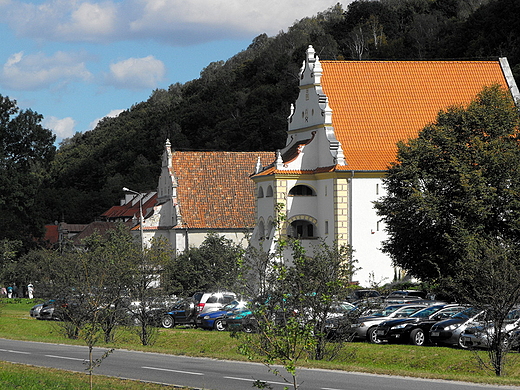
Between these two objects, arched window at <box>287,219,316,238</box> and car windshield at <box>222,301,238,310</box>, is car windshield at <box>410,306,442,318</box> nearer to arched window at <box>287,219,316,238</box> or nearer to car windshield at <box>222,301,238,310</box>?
car windshield at <box>222,301,238,310</box>

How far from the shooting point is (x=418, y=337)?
29.5 meters

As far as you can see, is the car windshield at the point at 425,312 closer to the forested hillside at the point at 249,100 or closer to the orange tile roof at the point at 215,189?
the orange tile roof at the point at 215,189

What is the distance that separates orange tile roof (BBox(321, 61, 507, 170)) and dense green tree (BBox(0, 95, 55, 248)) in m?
34.8

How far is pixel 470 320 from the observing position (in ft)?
93.5

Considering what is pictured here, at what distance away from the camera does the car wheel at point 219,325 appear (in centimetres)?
3758

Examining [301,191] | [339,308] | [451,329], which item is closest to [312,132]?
[301,191]

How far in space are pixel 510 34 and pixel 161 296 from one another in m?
73.0

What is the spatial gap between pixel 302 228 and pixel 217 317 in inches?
816

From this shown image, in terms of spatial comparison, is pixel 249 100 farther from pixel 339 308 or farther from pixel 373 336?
pixel 339 308

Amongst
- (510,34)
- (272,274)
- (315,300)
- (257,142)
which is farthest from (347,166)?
(257,142)

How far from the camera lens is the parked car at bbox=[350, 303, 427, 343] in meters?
30.2

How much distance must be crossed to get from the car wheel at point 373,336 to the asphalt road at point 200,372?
6783mm

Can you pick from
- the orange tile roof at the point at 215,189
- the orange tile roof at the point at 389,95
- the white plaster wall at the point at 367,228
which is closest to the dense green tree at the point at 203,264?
the white plaster wall at the point at 367,228

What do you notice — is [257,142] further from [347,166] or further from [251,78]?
[347,166]
